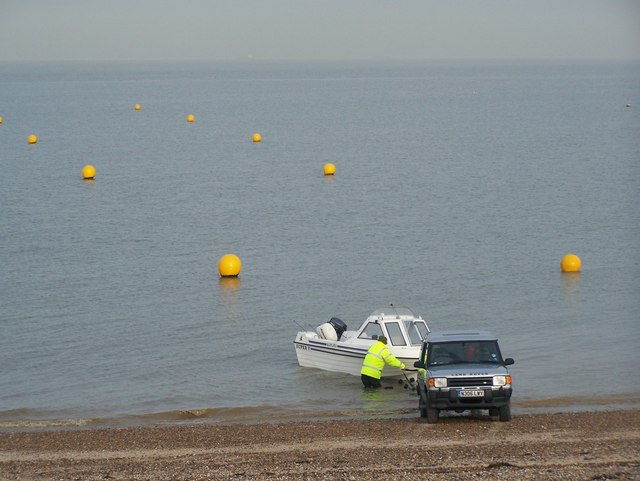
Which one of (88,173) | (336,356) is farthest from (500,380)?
(88,173)

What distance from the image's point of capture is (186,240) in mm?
44688

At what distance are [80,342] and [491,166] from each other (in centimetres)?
4454

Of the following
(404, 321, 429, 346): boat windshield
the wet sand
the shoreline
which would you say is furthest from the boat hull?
the wet sand

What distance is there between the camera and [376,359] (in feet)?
76.6

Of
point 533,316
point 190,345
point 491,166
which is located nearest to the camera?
point 190,345

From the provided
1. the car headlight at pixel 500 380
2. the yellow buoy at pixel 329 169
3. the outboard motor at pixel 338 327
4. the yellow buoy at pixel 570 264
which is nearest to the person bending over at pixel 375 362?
the outboard motor at pixel 338 327

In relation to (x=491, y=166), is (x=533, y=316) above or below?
below

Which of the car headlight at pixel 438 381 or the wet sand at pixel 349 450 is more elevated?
the car headlight at pixel 438 381

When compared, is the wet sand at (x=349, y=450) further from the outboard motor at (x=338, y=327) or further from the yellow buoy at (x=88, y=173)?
the yellow buoy at (x=88, y=173)

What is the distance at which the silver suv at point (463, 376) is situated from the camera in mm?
18062

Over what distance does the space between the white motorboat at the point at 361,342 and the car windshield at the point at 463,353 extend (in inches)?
195

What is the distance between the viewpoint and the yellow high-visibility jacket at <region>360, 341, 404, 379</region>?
75.8ft

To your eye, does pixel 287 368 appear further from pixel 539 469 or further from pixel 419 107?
pixel 419 107

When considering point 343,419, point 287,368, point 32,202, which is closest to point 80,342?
point 287,368
